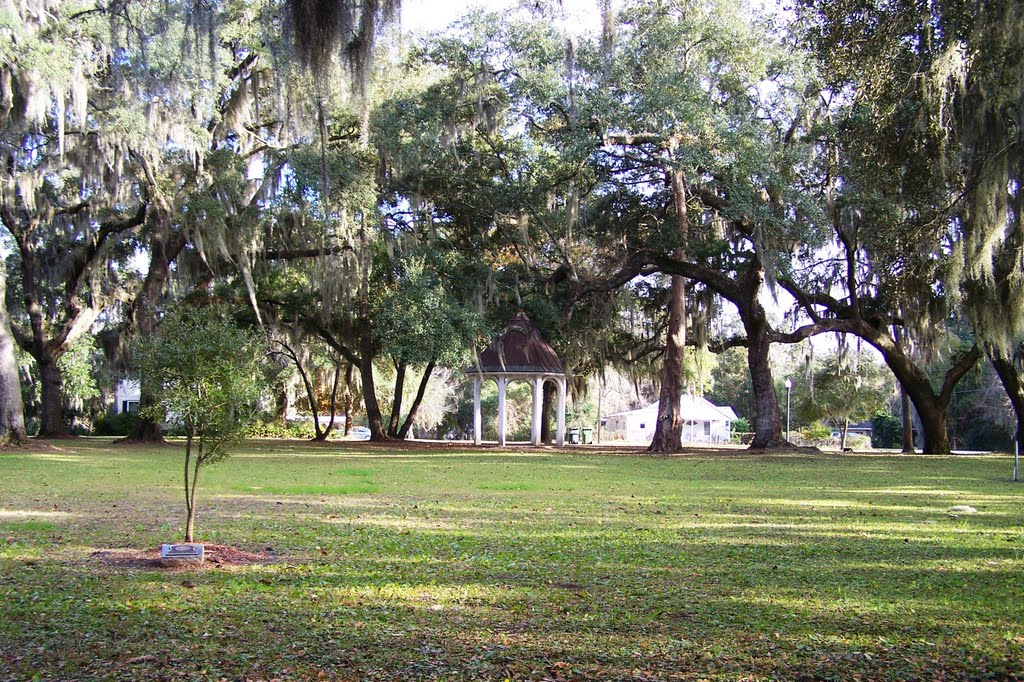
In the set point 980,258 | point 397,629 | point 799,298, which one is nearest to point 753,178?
point 799,298

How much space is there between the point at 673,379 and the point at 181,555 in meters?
20.0

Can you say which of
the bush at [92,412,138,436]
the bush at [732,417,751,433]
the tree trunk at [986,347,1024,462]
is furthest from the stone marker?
the bush at [732,417,751,433]

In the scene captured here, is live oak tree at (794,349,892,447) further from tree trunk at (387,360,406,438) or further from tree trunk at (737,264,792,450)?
tree trunk at (387,360,406,438)

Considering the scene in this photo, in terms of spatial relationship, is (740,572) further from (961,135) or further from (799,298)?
(799,298)

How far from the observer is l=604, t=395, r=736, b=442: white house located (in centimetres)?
6119

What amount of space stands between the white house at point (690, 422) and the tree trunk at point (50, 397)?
4019 centimetres

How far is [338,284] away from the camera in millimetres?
25078

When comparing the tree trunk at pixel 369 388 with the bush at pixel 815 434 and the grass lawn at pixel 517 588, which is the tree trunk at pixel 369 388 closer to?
the grass lawn at pixel 517 588

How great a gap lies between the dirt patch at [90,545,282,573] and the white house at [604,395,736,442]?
178ft

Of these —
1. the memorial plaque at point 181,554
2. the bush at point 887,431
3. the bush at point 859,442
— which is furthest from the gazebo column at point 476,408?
the bush at point 887,431

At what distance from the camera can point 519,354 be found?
27.7 m

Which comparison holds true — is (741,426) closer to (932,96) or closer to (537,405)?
(537,405)

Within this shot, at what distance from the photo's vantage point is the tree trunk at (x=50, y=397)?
93.1ft

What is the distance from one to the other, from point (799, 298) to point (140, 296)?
66.7ft
